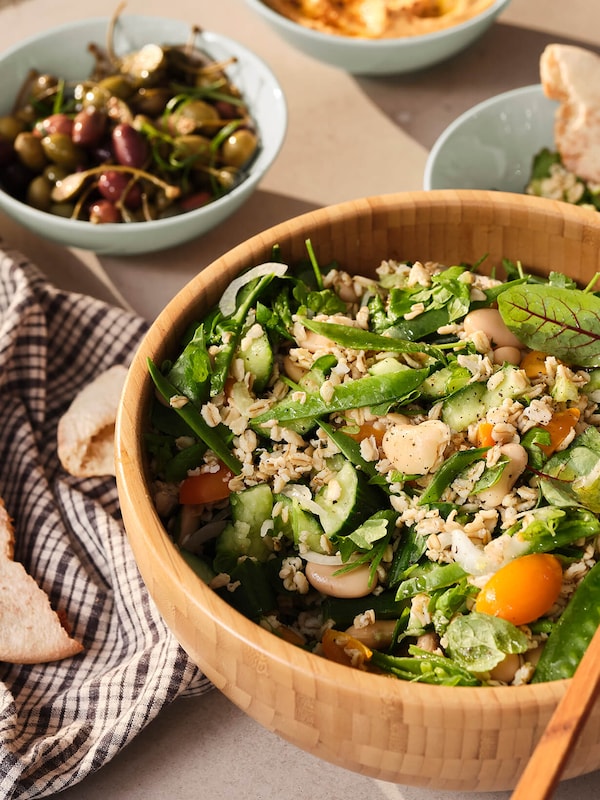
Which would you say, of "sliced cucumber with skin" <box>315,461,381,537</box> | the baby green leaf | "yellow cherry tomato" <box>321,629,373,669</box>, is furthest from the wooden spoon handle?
the baby green leaf

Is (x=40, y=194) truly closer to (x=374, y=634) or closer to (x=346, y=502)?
(x=346, y=502)

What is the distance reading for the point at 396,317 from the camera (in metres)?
1.36

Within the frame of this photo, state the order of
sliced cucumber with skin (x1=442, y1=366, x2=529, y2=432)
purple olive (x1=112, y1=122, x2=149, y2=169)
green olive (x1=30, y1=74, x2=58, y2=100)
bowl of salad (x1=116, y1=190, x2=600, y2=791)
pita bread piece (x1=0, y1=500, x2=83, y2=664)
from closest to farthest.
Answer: bowl of salad (x1=116, y1=190, x2=600, y2=791) < sliced cucumber with skin (x1=442, y1=366, x2=529, y2=432) < pita bread piece (x1=0, y1=500, x2=83, y2=664) < purple olive (x1=112, y1=122, x2=149, y2=169) < green olive (x1=30, y1=74, x2=58, y2=100)

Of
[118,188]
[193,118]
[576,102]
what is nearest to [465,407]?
[576,102]

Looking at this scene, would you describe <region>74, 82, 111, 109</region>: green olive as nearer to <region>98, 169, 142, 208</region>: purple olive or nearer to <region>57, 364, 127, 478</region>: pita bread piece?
<region>98, 169, 142, 208</region>: purple olive

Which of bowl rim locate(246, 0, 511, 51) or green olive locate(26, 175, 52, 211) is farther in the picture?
bowl rim locate(246, 0, 511, 51)

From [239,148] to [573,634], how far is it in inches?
52.5

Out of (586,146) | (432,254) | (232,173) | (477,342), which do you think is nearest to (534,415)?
(477,342)

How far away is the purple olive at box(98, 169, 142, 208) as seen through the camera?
6.30ft

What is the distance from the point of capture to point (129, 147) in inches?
76.0

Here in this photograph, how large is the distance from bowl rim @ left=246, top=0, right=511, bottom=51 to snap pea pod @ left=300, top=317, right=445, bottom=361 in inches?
41.3

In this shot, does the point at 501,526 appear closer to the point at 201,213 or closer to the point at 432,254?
the point at 432,254

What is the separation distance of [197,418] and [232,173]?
897 millimetres

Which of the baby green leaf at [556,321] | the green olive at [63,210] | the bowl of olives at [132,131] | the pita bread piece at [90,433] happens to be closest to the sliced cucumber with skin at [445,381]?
the baby green leaf at [556,321]
